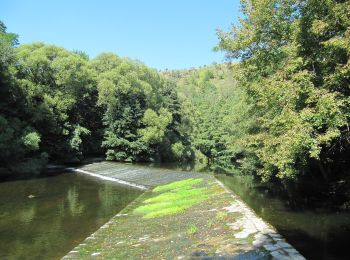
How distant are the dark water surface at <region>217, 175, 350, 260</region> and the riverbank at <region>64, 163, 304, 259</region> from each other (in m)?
2.57

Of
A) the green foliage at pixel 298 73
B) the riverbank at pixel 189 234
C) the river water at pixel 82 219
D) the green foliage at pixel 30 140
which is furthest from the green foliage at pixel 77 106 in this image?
the green foliage at pixel 298 73

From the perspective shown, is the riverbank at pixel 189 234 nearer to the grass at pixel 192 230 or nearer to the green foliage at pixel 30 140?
the grass at pixel 192 230

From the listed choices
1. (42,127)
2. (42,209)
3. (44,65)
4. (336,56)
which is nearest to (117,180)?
(42,209)

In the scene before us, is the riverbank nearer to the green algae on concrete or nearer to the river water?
the green algae on concrete

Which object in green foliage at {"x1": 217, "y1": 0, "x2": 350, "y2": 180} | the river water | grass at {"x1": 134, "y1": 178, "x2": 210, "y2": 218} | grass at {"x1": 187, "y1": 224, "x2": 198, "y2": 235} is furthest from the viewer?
grass at {"x1": 134, "y1": 178, "x2": 210, "y2": 218}

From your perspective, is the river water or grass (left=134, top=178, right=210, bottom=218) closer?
the river water

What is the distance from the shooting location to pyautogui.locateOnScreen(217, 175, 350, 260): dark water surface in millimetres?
13445

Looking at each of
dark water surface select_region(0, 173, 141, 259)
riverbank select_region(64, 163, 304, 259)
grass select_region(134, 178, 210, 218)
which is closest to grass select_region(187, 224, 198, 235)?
riverbank select_region(64, 163, 304, 259)

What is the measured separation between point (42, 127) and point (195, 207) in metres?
38.6

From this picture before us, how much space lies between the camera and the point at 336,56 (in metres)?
14.3

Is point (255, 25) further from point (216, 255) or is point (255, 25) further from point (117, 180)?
point (117, 180)

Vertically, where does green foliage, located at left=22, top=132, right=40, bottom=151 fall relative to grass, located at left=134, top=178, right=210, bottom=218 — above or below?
above

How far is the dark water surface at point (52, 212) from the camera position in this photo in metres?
14.8

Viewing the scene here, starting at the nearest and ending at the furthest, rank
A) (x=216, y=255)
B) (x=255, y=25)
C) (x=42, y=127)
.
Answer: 1. (x=216, y=255)
2. (x=255, y=25)
3. (x=42, y=127)
